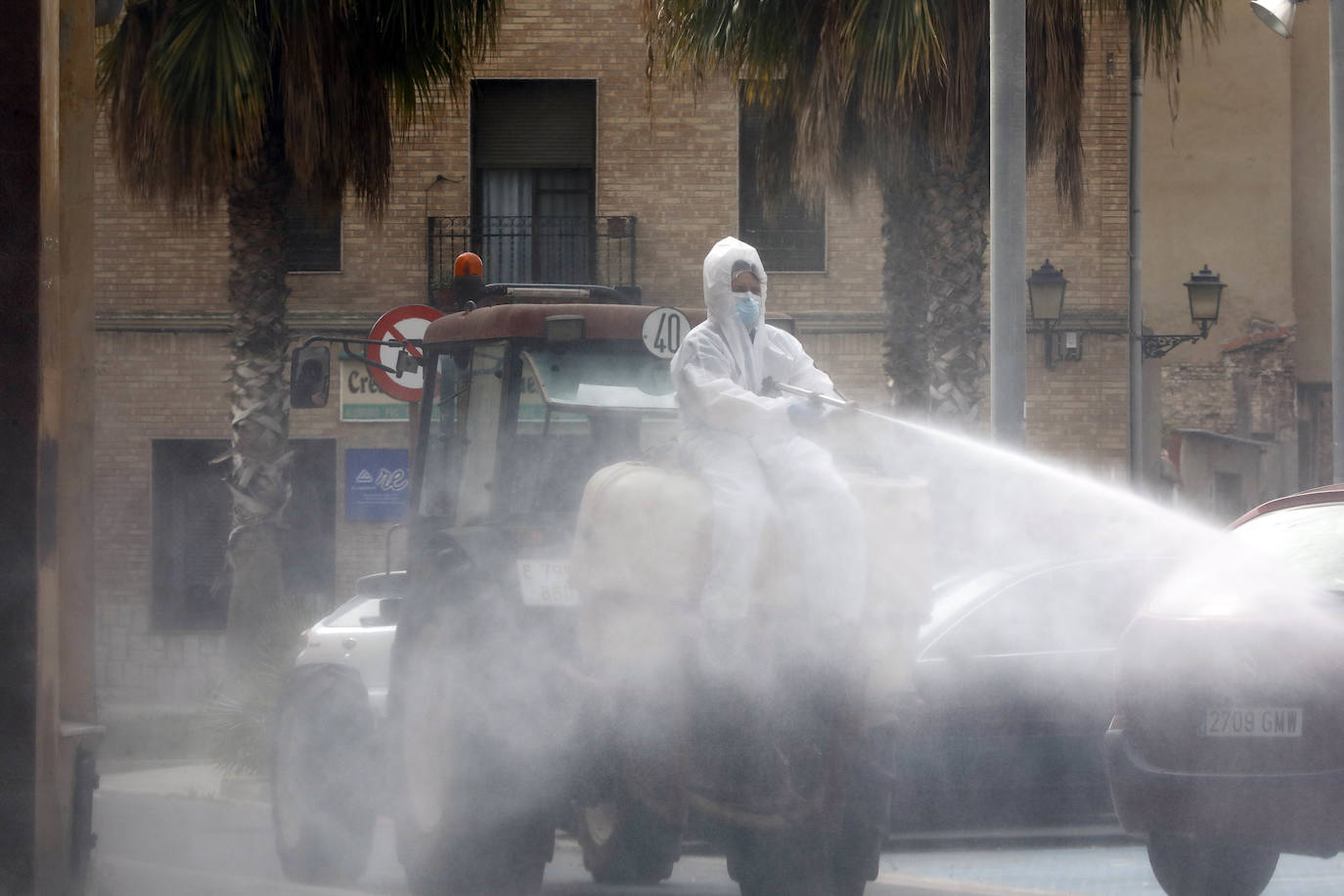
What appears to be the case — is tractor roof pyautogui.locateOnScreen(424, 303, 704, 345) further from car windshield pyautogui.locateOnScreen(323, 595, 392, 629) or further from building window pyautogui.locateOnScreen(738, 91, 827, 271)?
building window pyautogui.locateOnScreen(738, 91, 827, 271)

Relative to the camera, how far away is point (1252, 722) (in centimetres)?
518

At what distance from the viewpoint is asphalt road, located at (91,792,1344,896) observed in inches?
256

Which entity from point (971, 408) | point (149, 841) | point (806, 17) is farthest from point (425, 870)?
point (806, 17)

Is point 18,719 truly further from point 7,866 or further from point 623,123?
point 623,123

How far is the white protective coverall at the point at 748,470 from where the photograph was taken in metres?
4.55

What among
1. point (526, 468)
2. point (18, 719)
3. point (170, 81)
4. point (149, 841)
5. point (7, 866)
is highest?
point (170, 81)

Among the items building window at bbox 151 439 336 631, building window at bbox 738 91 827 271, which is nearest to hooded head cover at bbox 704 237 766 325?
building window at bbox 738 91 827 271

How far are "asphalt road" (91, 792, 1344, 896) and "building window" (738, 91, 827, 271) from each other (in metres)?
10.2

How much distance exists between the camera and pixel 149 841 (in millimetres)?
8094

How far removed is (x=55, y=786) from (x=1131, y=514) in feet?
26.5

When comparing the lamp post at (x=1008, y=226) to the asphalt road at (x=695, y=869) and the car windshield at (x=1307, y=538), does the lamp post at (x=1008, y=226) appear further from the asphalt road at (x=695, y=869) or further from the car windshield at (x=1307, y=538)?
the car windshield at (x=1307, y=538)

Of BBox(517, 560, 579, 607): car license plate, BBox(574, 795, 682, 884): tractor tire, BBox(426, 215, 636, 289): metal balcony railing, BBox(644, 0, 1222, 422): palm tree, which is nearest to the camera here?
BBox(517, 560, 579, 607): car license plate

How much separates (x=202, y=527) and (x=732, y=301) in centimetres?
1406

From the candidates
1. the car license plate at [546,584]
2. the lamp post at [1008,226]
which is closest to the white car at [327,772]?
the car license plate at [546,584]
